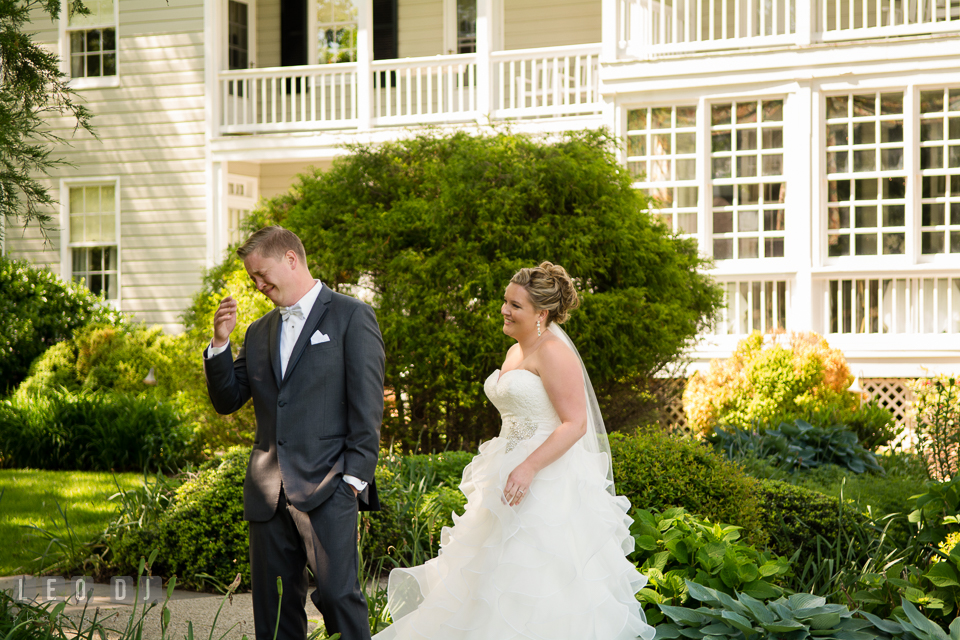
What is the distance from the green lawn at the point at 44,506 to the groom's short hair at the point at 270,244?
108 inches

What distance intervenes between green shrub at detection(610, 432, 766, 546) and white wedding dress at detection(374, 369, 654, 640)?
94 centimetres

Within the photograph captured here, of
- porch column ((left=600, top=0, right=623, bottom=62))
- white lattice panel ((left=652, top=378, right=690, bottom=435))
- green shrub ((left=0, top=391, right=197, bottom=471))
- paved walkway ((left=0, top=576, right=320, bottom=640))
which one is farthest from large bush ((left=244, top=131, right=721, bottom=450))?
porch column ((left=600, top=0, right=623, bottom=62))

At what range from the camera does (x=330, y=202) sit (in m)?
8.54

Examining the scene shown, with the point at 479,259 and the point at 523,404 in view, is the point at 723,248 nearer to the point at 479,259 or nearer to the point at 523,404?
the point at 479,259

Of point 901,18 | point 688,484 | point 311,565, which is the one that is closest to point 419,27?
point 901,18

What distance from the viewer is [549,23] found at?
14.6 meters

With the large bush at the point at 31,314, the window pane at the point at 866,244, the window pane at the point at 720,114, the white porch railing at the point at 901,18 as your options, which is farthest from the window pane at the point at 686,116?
the large bush at the point at 31,314

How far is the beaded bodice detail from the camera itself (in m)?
4.24

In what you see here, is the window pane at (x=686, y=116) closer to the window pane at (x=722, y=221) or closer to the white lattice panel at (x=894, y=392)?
the window pane at (x=722, y=221)

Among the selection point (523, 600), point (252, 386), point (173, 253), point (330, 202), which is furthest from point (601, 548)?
point (173, 253)

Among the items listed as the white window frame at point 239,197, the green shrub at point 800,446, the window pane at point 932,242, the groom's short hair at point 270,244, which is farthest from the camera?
the white window frame at point 239,197

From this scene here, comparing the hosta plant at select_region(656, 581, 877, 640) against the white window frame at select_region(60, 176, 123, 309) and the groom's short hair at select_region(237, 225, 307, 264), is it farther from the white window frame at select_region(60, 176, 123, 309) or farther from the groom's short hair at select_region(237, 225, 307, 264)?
the white window frame at select_region(60, 176, 123, 309)

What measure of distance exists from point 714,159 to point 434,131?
187 inches

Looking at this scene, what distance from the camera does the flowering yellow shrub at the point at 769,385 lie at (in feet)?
31.5
